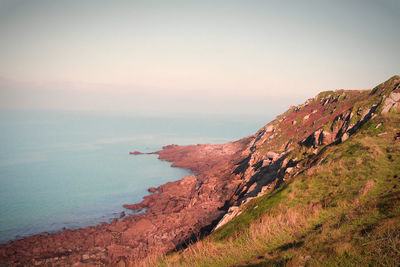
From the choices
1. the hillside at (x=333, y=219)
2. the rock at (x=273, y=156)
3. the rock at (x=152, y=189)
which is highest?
the hillside at (x=333, y=219)

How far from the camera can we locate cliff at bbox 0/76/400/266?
826 cm

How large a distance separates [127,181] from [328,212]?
59.5 m

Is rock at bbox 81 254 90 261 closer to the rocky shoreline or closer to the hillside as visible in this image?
the rocky shoreline

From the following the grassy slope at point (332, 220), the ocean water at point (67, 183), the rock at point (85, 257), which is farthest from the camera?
the ocean water at point (67, 183)

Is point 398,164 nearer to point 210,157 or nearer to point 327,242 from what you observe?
point 327,242

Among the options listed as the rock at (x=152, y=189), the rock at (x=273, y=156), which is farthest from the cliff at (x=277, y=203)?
the rock at (x=152, y=189)

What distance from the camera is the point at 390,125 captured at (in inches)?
585

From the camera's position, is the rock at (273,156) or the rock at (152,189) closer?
the rock at (273,156)

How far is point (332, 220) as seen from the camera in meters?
7.88

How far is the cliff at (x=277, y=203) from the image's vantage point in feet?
27.1

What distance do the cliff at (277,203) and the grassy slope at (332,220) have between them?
52 mm

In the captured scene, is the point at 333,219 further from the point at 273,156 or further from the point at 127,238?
the point at 127,238

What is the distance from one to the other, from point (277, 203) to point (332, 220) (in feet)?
10.8

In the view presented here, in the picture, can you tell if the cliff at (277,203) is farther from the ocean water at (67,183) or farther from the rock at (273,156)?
the ocean water at (67,183)
